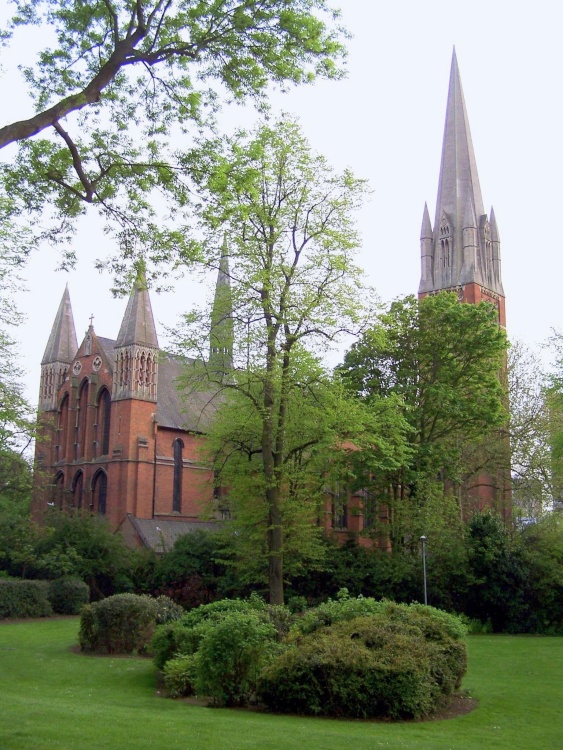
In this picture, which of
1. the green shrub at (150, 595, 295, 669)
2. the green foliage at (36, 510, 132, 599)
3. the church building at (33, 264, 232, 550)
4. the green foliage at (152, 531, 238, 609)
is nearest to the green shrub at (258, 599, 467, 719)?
the green shrub at (150, 595, 295, 669)

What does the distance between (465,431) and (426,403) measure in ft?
11.6

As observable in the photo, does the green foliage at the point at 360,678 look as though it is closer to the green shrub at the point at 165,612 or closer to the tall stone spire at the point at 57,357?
the green shrub at the point at 165,612

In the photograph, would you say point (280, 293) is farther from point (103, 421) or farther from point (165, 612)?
point (103, 421)

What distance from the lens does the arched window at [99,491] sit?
50366 millimetres

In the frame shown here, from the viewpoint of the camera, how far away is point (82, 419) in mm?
53469

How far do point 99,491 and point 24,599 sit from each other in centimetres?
1773

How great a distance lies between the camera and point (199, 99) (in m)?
13.0

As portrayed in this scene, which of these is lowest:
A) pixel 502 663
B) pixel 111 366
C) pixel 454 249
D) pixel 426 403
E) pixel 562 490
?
pixel 502 663

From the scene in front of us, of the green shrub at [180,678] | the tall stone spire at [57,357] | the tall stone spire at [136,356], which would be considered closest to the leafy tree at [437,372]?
the tall stone spire at [136,356]

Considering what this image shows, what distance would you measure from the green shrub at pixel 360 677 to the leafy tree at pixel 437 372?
21.1 metres

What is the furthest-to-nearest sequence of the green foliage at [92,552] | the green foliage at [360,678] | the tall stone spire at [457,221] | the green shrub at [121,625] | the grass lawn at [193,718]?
1. the tall stone spire at [457,221]
2. the green foliage at [92,552]
3. the green shrub at [121,625]
4. the green foliage at [360,678]
5. the grass lawn at [193,718]

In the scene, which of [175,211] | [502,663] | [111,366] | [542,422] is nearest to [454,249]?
[542,422]

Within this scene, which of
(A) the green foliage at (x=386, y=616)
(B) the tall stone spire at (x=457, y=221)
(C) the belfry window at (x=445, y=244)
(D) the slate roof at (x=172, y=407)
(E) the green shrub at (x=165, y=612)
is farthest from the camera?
(C) the belfry window at (x=445, y=244)

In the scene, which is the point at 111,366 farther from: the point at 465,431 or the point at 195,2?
the point at 195,2
